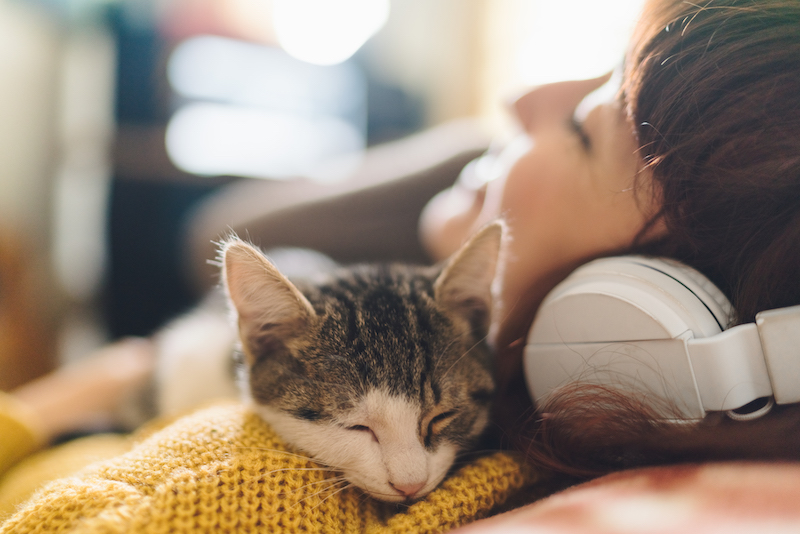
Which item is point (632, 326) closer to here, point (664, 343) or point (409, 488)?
point (664, 343)

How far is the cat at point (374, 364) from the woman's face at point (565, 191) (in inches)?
3.8

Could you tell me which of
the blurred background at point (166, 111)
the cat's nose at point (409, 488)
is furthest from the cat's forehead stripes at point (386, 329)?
the blurred background at point (166, 111)

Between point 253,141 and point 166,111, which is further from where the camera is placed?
point 253,141

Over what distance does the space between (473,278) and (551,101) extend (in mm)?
444

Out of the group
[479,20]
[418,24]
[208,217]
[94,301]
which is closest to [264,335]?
[208,217]

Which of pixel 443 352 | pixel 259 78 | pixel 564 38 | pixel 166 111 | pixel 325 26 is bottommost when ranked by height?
pixel 443 352

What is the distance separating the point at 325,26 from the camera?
11.4 ft

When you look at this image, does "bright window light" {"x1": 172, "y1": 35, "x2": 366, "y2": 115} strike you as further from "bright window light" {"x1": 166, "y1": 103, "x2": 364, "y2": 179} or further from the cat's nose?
the cat's nose

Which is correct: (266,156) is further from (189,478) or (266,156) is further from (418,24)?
(189,478)

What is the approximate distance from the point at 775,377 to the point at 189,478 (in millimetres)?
668

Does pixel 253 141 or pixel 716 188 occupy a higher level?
pixel 253 141

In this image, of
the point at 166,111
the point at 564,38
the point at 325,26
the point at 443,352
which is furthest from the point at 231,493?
the point at 325,26

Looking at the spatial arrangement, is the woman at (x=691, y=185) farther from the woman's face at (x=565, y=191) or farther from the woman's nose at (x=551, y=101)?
the woman's nose at (x=551, y=101)

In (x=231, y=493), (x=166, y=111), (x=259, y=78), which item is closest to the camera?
(x=231, y=493)
